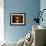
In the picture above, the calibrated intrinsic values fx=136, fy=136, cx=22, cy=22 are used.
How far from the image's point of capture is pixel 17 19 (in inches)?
231

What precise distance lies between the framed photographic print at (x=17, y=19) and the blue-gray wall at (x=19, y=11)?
0.13m

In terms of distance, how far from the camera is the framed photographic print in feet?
19.2

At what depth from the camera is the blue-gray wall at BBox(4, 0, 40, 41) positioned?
5.81 meters

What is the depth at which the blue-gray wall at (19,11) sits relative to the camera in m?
5.81

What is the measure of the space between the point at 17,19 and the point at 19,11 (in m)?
0.35

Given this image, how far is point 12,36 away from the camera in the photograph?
19.2 feet

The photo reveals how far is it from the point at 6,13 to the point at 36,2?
4.49 feet

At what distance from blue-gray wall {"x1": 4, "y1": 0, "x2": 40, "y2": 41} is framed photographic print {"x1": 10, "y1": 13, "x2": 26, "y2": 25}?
0.13 meters

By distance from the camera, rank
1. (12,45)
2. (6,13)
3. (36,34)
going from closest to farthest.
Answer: (36,34) < (12,45) < (6,13)

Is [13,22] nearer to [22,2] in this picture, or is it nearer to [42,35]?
[22,2]

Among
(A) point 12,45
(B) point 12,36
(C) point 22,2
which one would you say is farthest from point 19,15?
(A) point 12,45

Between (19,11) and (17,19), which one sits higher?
(19,11)

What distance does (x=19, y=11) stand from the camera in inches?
230

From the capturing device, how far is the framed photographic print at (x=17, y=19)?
5.84 metres
